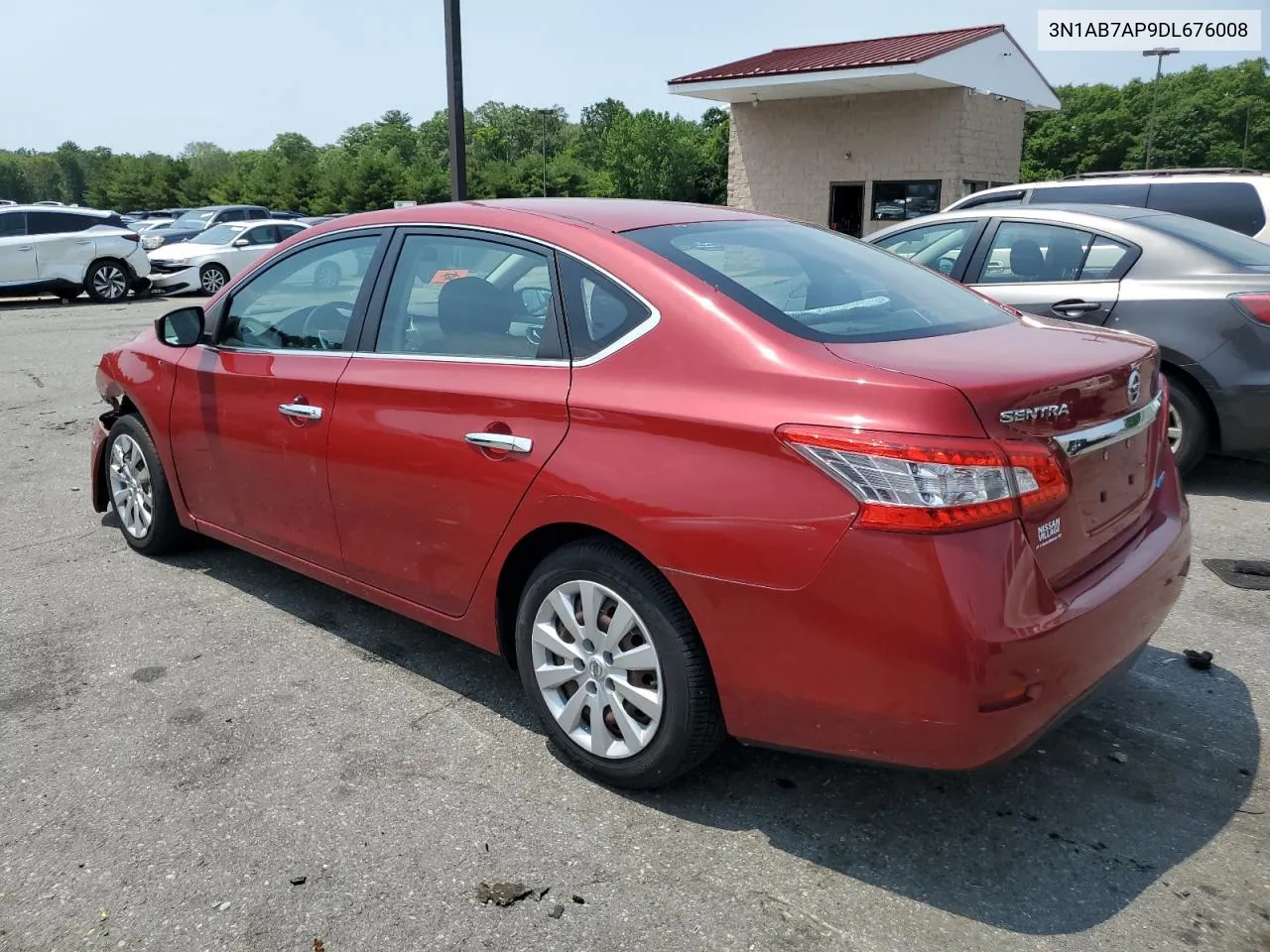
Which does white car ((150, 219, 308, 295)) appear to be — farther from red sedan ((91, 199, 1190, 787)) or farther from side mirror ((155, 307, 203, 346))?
red sedan ((91, 199, 1190, 787))

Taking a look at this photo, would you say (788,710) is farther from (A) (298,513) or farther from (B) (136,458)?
(B) (136,458)

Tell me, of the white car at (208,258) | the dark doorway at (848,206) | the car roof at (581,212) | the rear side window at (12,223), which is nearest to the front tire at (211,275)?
the white car at (208,258)

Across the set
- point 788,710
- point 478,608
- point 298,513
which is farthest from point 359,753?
point 788,710

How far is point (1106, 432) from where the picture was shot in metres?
2.66

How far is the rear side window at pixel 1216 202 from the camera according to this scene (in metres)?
7.65

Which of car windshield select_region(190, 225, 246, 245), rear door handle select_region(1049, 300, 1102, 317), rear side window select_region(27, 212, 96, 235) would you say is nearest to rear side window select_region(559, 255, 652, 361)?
rear door handle select_region(1049, 300, 1102, 317)

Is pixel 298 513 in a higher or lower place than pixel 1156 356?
lower

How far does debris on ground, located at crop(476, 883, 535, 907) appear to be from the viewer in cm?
252

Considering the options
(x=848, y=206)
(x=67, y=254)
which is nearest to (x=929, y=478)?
(x=67, y=254)

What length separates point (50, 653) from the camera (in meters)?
3.96

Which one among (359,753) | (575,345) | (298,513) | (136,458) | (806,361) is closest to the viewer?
(806,361)

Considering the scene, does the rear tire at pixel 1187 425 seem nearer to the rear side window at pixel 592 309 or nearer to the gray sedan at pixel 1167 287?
the gray sedan at pixel 1167 287

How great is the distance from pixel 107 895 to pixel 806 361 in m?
2.16

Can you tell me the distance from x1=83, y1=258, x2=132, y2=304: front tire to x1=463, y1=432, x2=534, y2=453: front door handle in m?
18.3
